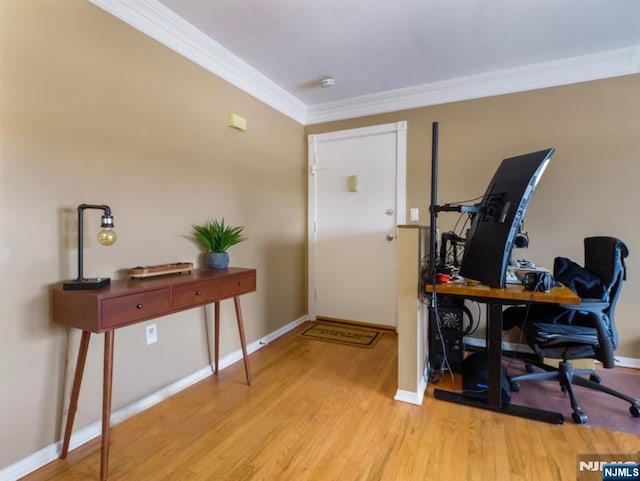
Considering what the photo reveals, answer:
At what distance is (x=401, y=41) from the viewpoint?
7.20ft

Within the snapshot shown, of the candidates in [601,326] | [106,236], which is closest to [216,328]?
[106,236]

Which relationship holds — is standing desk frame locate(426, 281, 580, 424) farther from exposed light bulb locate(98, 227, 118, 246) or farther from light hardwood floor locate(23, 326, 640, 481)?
exposed light bulb locate(98, 227, 118, 246)

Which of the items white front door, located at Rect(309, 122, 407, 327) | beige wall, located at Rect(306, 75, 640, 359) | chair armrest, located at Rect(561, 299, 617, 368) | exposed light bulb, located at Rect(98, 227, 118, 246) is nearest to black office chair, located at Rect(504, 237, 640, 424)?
chair armrest, located at Rect(561, 299, 617, 368)

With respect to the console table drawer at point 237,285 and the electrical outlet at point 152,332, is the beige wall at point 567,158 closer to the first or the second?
the console table drawer at point 237,285

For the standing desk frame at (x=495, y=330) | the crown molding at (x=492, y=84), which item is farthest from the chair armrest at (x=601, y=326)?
the crown molding at (x=492, y=84)

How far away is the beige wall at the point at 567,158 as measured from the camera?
2367mm

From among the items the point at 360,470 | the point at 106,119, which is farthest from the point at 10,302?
the point at 360,470

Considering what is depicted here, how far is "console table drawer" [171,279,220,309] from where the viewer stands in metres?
1.66

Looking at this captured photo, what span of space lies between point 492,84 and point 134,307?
3.13 meters

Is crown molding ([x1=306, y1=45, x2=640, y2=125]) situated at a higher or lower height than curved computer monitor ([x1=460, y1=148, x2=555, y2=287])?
higher

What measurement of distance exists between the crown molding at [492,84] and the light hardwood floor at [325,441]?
2482 mm

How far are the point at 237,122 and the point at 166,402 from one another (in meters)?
2.03

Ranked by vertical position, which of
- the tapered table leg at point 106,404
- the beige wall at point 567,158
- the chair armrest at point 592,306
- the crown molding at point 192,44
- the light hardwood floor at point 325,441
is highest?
the crown molding at point 192,44

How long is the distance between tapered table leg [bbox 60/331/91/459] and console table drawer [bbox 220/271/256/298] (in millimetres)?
704
